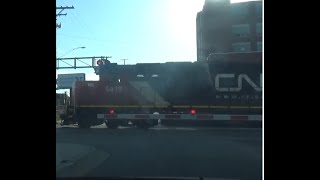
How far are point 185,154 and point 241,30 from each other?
3566 cm

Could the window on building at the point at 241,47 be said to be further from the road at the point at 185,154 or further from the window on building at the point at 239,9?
the road at the point at 185,154

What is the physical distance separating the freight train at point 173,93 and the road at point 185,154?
89cm

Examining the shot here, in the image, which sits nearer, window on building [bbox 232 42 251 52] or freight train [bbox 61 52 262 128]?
freight train [bbox 61 52 262 128]

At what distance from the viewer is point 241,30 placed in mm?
44406

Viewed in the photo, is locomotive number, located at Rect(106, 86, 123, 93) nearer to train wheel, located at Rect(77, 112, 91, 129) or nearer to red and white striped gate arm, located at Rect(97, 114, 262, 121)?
red and white striped gate arm, located at Rect(97, 114, 262, 121)

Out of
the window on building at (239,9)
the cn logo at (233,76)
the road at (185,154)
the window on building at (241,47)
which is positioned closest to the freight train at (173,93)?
the cn logo at (233,76)

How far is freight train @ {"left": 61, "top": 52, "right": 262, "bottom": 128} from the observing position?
16609 mm

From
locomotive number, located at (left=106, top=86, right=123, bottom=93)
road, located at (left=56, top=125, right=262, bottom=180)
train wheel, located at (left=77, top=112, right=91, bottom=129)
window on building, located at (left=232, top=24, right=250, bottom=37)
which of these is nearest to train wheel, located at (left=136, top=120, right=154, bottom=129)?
road, located at (left=56, top=125, right=262, bottom=180)

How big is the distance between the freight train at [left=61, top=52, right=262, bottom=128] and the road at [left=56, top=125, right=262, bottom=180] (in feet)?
2.91
